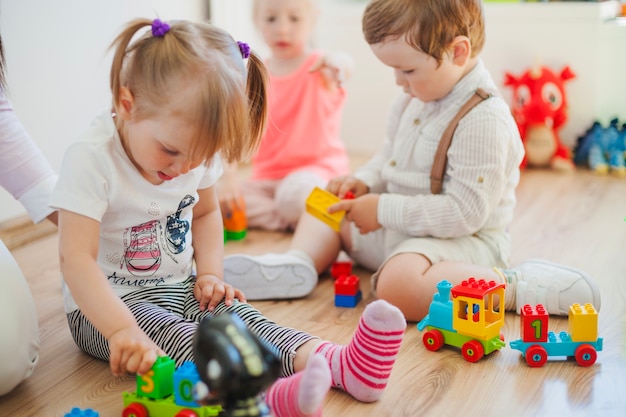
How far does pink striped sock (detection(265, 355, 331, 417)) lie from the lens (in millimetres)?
831

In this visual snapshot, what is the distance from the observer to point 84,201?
3.30 feet

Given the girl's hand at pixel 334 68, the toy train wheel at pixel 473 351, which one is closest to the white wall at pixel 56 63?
the girl's hand at pixel 334 68

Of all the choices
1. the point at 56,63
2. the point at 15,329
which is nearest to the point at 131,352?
the point at 15,329

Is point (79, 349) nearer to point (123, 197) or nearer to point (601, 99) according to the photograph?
point (123, 197)

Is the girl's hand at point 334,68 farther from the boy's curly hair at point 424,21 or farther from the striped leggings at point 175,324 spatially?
the striped leggings at point 175,324

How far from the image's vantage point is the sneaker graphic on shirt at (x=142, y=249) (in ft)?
3.68

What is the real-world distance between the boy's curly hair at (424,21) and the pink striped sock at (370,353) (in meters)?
0.54

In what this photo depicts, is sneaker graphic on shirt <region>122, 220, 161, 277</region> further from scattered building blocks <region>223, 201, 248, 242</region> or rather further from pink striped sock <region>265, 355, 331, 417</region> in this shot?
scattered building blocks <region>223, 201, 248, 242</region>

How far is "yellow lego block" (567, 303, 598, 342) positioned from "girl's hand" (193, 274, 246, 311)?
49cm

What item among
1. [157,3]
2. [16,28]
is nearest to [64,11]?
[16,28]

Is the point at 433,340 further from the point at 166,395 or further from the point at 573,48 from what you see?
the point at 573,48

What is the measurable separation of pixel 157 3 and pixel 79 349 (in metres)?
1.23

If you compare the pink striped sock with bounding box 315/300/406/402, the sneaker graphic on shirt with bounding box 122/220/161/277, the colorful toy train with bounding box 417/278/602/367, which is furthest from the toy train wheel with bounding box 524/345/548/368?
the sneaker graphic on shirt with bounding box 122/220/161/277

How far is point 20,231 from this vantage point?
5.94ft
